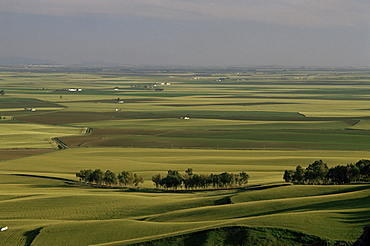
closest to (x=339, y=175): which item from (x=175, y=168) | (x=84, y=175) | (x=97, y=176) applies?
(x=175, y=168)

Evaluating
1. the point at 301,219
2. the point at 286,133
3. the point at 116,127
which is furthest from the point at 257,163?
the point at 116,127

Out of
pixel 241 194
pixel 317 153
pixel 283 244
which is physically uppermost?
pixel 317 153

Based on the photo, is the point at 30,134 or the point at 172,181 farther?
the point at 30,134

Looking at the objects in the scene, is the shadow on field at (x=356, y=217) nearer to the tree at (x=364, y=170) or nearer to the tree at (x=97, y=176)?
the tree at (x=364, y=170)

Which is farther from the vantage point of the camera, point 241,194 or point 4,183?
point 4,183

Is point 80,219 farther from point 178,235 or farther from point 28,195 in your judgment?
point 178,235

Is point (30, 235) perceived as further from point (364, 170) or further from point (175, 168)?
point (364, 170)

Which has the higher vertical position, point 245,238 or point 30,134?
point 30,134
